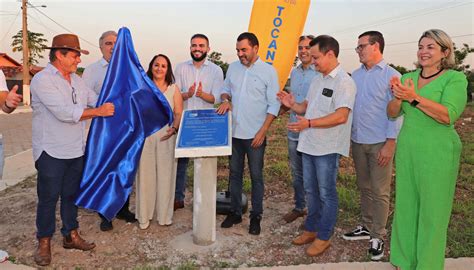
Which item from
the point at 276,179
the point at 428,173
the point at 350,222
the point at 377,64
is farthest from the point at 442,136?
the point at 276,179

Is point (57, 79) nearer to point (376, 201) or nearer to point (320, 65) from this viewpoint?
point (320, 65)

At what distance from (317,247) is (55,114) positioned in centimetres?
270

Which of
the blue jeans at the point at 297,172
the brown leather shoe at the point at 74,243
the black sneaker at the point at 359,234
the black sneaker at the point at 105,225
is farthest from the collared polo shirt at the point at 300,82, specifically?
the brown leather shoe at the point at 74,243

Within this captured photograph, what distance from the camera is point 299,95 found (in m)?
4.79

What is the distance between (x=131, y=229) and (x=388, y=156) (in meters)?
2.85

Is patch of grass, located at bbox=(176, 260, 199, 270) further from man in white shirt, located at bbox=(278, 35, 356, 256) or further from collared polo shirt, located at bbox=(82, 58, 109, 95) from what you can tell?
collared polo shirt, located at bbox=(82, 58, 109, 95)

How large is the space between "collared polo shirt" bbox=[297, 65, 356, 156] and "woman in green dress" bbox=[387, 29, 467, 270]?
0.42 metres

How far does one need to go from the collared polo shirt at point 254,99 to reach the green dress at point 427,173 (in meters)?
1.36

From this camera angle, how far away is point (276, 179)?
22.3 ft

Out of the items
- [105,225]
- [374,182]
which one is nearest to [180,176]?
[105,225]

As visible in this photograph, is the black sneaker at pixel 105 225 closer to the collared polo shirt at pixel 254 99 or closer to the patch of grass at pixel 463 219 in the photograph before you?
the collared polo shirt at pixel 254 99

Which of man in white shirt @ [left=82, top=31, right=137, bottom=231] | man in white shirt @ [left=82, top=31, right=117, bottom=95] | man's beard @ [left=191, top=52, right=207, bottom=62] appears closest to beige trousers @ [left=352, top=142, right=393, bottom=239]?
man's beard @ [left=191, top=52, right=207, bottom=62]

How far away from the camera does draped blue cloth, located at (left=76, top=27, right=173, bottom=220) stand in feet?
13.6

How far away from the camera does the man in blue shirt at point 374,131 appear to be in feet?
12.3
